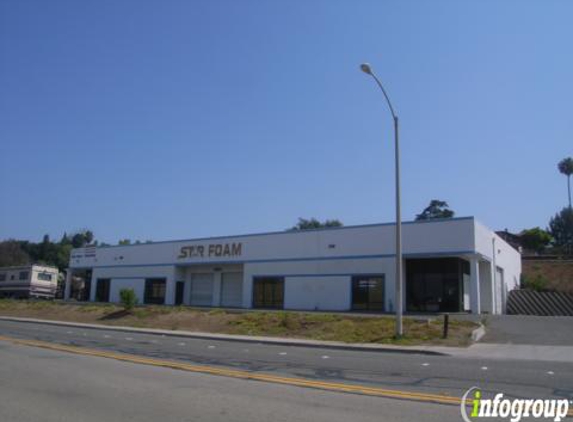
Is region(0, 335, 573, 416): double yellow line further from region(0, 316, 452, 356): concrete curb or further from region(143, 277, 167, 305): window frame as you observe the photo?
region(143, 277, 167, 305): window frame

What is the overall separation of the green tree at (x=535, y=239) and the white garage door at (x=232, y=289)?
57.7m

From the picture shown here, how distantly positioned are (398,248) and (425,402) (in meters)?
13.1

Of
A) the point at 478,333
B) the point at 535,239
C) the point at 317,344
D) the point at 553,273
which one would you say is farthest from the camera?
the point at 535,239

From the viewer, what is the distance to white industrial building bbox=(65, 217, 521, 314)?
35.7m

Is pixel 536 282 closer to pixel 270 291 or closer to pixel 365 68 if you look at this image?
pixel 270 291

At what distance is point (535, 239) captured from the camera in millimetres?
85812

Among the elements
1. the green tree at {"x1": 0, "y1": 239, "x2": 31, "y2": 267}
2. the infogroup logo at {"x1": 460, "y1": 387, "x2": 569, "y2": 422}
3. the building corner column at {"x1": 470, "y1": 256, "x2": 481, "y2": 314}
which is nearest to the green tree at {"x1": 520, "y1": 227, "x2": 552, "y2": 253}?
the building corner column at {"x1": 470, "y1": 256, "x2": 481, "y2": 314}

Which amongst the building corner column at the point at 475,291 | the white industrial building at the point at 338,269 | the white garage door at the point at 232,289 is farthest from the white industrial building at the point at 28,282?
the building corner column at the point at 475,291

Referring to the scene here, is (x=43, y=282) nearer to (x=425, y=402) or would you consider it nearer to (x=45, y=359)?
(x=45, y=359)

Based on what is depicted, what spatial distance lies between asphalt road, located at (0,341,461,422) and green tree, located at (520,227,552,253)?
84.6 meters

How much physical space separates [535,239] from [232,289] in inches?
2296

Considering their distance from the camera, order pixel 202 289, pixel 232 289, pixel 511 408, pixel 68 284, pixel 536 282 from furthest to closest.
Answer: pixel 68 284 → pixel 202 289 → pixel 536 282 → pixel 232 289 → pixel 511 408

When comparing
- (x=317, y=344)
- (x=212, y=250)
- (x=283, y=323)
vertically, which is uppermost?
(x=212, y=250)

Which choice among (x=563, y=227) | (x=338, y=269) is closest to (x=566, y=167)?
(x=563, y=227)
